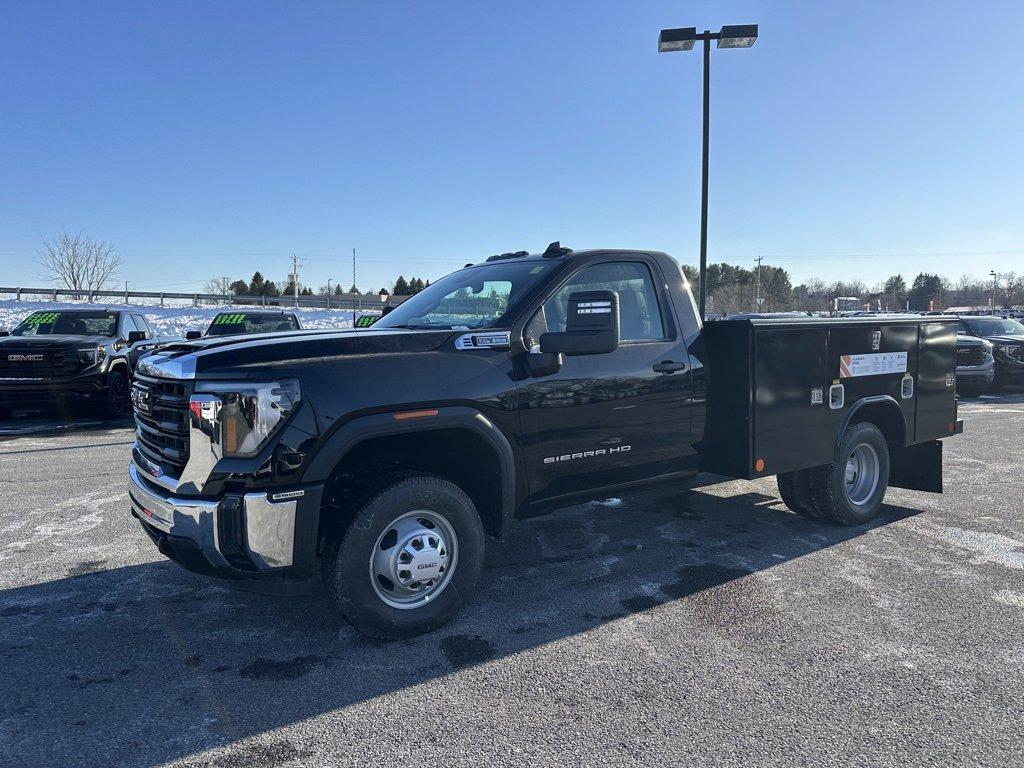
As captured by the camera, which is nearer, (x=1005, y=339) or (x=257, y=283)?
(x=1005, y=339)

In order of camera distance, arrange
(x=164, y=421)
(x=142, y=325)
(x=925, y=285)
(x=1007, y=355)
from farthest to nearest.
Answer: (x=925, y=285), (x=1007, y=355), (x=142, y=325), (x=164, y=421)

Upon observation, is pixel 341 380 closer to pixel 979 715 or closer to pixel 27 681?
pixel 27 681

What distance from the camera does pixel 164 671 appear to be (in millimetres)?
3379

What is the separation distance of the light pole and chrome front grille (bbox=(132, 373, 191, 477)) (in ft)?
35.2

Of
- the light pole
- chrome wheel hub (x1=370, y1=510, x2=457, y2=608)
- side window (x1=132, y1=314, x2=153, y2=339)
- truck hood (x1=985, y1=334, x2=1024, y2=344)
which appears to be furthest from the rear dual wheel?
truck hood (x1=985, y1=334, x2=1024, y2=344)

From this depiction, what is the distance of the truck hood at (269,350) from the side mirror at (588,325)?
609mm

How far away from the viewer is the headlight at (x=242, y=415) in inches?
128

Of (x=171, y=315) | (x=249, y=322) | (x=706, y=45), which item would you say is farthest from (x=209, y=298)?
(x=706, y=45)

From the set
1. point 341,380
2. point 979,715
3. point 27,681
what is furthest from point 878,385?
point 27,681

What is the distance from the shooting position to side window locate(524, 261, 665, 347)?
14.4 ft

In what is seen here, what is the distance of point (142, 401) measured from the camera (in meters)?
3.87

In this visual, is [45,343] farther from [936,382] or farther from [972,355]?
[972,355]

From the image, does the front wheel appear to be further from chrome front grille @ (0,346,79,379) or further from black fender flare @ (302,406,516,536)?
chrome front grille @ (0,346,79,379)

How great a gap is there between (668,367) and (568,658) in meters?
1.95
